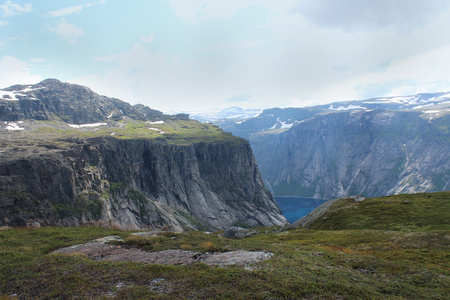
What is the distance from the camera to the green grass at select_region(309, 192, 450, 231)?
1822 inches

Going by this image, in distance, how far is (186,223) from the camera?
179000 millimetres

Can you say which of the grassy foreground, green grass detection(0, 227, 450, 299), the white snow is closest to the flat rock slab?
the grassy foreground

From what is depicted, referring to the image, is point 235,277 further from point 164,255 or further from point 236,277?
point 164,255

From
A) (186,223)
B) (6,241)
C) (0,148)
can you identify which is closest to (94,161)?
(0,148)

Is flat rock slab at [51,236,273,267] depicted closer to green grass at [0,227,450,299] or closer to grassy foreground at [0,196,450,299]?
grassy foreground at [0,196,450,299]

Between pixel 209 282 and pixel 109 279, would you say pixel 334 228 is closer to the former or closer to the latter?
pixel 209 282

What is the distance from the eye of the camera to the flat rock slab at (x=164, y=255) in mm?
23741

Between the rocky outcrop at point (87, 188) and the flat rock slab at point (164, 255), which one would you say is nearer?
the flat rock slab at point (164, 255)

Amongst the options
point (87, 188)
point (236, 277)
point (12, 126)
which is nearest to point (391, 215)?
point (236, 277)

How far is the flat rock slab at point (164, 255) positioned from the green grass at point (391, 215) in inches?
1390

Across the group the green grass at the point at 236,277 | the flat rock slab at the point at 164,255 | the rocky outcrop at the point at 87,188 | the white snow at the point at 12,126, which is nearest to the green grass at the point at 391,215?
the green grass at the point at 236,277

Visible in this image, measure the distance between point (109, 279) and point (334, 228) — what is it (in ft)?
176

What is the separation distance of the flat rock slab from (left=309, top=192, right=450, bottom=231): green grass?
1390 inches

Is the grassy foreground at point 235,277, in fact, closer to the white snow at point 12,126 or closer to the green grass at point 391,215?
the green grass at point 391,215
